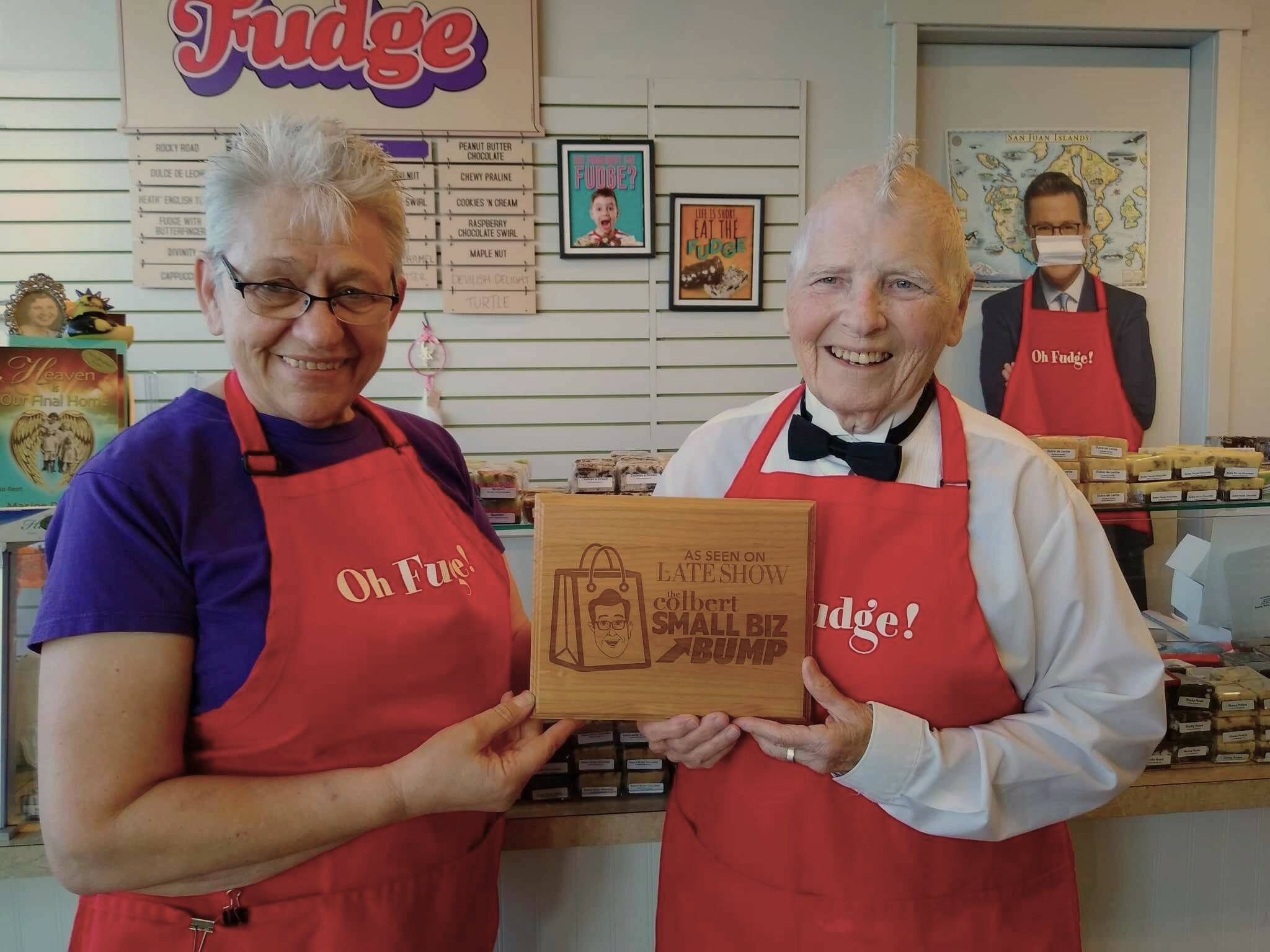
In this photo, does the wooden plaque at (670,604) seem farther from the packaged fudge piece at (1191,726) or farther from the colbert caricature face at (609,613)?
the packaged fudge piece at (1191,726)

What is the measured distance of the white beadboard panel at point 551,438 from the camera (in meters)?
3.85

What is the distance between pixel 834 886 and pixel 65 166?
4.35 m

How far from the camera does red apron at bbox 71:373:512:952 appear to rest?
3.57ft

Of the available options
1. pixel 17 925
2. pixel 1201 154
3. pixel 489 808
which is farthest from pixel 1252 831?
pixel 1201 154

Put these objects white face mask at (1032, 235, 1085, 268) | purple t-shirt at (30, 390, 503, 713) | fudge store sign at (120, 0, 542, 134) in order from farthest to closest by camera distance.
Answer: white face mask at (1032, 235, 1085, 268) < fudge store sign at (120, 0, 542, 134) < purple t-shirt at (30, 390, 503, 713)

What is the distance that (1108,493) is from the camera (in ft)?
6.21

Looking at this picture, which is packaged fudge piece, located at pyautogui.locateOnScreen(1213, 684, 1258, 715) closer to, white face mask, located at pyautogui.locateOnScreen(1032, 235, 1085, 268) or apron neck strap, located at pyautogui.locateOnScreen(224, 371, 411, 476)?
apron neck strap, located at pyautogui.locateOnScreen(224, 371, 411, 476)

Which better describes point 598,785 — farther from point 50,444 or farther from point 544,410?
point 544,410

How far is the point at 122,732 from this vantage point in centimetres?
98

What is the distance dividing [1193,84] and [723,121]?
7.97 ft

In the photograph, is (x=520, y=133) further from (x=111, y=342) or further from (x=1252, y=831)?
(x=1252, y=831)

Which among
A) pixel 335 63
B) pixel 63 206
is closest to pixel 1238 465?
pixel 335 63

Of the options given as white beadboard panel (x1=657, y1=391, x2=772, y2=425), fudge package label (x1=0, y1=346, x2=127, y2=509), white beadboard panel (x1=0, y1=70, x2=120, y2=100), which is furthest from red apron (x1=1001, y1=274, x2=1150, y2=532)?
white beadboard panel (x1=0, y1=70, x2=120, y2=100)

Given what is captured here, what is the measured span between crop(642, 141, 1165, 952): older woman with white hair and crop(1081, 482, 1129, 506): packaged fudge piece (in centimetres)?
71
